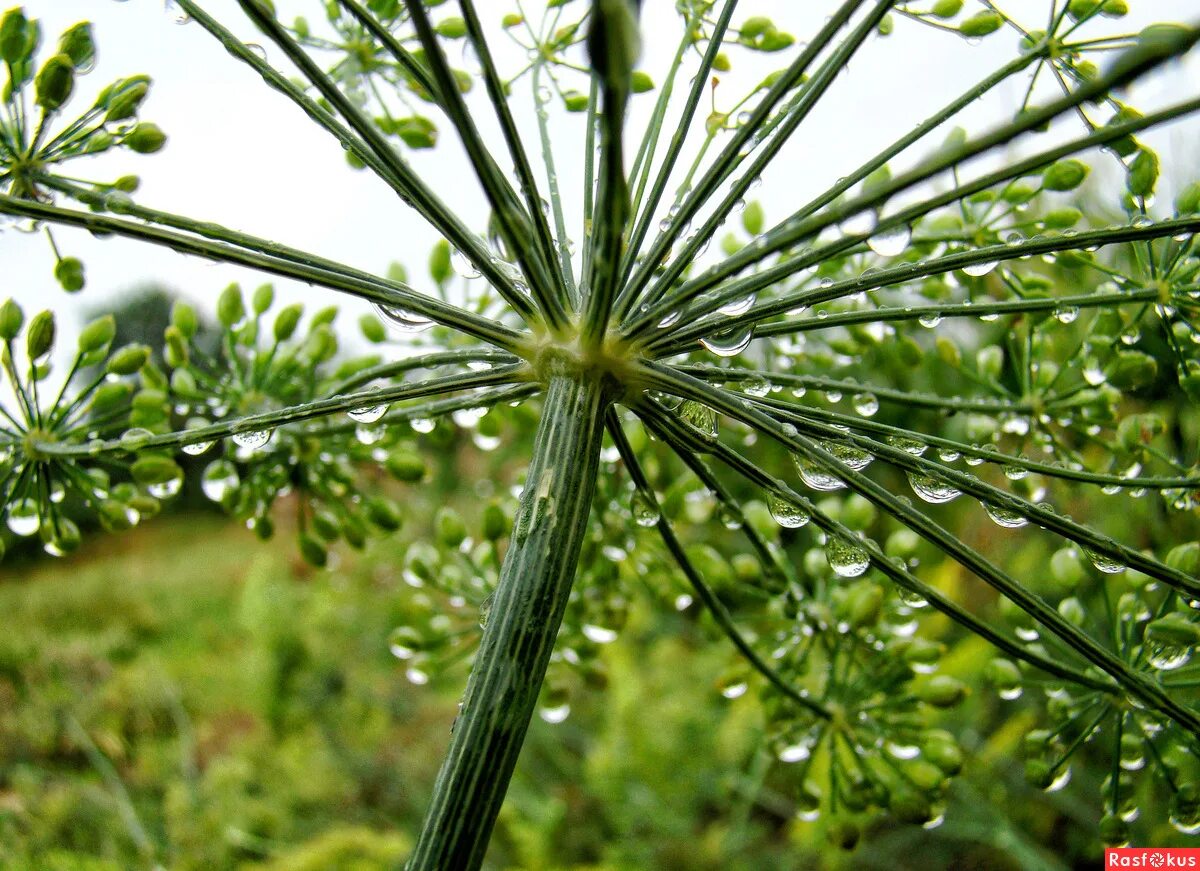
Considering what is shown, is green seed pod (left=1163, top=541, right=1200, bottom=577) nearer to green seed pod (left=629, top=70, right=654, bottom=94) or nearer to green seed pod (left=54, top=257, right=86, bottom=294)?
green seed pod (left=629, top=70, right=654, bottom=94)

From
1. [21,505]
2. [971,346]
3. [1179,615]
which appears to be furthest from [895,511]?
[971,346]

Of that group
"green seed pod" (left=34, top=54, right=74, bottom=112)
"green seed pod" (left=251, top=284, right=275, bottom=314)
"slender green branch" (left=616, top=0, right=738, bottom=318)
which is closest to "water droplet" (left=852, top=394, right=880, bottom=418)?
"slender green branch" (left=616, top=0, right=738, bottom=318)

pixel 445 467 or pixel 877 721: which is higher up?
pixel 445 467

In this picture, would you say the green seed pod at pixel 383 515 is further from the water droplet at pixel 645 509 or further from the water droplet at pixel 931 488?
the water droplet at pixel 931 488

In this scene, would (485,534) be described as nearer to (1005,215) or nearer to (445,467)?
(1005,215)

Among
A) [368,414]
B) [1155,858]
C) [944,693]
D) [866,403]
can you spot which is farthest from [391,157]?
[1155,858]

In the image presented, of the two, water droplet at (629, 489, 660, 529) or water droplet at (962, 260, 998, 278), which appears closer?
water droplet at (962, 260, 998, 278)
